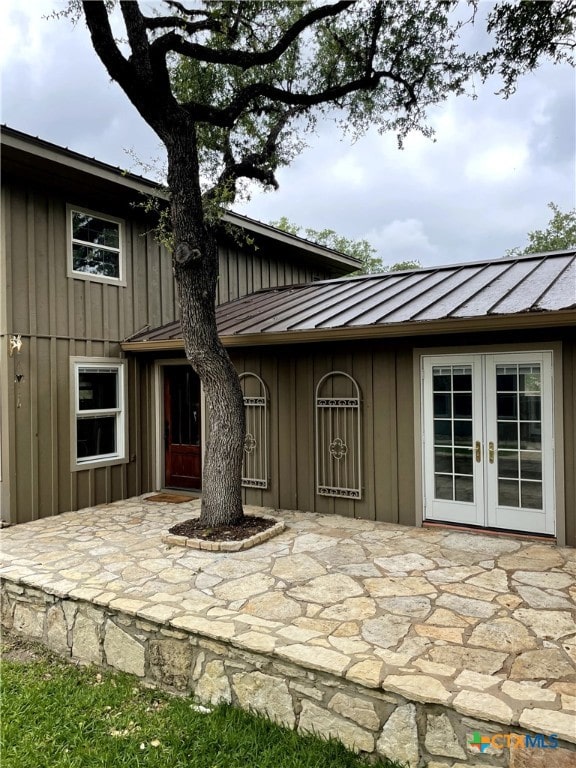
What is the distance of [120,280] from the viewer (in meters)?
7.23

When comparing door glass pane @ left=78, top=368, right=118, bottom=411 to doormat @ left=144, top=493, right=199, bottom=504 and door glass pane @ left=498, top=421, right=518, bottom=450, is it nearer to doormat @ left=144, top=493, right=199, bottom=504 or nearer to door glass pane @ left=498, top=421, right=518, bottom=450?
doormat @ left=144, top=493, right=199, bottom=504

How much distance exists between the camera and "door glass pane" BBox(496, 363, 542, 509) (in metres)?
4.93

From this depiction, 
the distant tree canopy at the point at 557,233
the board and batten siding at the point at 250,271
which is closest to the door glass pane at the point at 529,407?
the board and batten siding at the point at 250,271

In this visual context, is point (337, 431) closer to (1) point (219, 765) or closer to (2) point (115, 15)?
(1) point (219, 765)

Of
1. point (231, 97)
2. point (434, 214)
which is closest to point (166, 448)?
point (231, 97)

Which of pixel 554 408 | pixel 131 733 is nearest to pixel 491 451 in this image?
pixel 554 408

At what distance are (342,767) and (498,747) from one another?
2.49 feet

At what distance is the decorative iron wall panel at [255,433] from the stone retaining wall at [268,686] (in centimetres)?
312

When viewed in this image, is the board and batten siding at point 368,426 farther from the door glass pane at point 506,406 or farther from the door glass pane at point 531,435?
the door glass pane at point 506,406

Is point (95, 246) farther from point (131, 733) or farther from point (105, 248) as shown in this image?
point (131, 733)

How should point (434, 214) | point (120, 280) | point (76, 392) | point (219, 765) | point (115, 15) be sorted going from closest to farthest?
point (219, 765) < point (115, 15) < point (76, 392) < point (120, 280) < point (434, 214)

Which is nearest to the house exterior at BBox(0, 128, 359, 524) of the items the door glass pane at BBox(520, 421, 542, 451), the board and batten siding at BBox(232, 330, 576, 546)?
the board and batten siding at BBox(232, 330, 576, 546)

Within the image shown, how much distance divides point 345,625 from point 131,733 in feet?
4.49

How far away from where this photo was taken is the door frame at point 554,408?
479 centimetres
